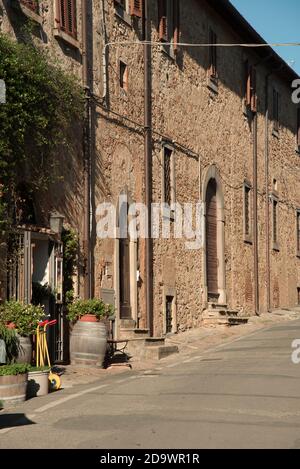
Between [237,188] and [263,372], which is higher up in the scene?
[237,188]

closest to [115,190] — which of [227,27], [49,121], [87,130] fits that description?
[87,130]

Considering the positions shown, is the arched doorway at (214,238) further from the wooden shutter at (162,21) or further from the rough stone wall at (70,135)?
the rough stone wall at (70,135)

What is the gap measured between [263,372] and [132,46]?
9102 mm

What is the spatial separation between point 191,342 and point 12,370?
9.03 m

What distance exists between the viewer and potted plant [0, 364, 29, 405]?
1039 centimetres

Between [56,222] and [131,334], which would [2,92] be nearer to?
[56,222]

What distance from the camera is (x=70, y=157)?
15.9 meters

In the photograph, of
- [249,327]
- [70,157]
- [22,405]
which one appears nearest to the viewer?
[22,405]

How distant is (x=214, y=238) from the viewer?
78.8ft

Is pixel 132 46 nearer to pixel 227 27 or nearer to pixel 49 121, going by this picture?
pixel 49 121

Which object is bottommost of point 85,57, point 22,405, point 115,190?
point 22,405

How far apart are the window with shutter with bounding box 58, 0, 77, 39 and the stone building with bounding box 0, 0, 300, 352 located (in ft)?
0.13

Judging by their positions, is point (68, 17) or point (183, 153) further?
point (183, 153)

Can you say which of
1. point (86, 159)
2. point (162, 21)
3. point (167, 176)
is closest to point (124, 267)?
point (86, 159)
